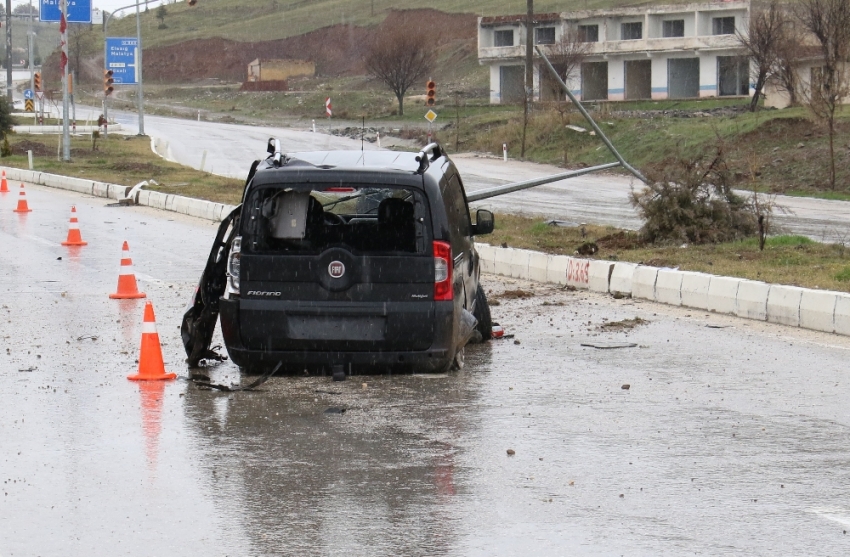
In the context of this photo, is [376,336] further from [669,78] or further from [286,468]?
[669,78]

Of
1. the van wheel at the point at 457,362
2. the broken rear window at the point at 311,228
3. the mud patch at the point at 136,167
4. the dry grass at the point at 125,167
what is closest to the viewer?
the broken rear window at the point at 311,228

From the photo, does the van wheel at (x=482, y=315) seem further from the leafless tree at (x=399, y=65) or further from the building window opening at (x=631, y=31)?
the building window opening at (x=631, y=31)

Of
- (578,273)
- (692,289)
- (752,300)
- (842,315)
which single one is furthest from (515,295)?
(842,315)

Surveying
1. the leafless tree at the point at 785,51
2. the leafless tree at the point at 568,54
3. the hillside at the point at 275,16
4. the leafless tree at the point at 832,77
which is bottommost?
the leafless tree at the point at 832,77

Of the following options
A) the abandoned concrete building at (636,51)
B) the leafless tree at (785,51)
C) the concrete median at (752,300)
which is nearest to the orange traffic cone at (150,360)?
the concrete median at (752,300)

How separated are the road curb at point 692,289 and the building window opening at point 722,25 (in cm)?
6814

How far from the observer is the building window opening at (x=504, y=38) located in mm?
89500

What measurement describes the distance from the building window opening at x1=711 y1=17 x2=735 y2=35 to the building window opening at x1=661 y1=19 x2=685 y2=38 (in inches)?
87.6

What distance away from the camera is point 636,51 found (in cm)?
7994

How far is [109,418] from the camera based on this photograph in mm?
8047

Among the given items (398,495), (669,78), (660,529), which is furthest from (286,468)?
(669,78)

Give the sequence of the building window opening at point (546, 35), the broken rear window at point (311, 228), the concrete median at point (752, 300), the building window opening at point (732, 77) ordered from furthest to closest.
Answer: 1. the building window opening at point (546, 35)
2. the building window opening at point (732, 77)
3. the concrete median at point (752, 300)
4. the broken rear window at point (311, 228)

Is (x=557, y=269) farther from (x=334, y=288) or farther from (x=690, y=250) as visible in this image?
(x=334, y=288)

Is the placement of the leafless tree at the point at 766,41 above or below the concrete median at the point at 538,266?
above
